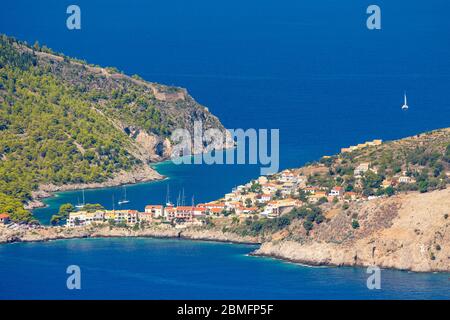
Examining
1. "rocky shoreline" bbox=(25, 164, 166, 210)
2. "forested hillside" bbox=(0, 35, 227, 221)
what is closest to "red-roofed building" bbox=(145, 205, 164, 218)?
"forested hillside" bbox=(0, 35, 227, 221)

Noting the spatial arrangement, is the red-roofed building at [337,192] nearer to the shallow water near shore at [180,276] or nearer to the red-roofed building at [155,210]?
the shallow water near shore at [180,276]

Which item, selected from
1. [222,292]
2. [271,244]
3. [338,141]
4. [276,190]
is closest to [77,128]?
[338,141]

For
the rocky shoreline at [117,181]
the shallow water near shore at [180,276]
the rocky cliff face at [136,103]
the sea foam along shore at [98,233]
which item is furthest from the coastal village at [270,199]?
the rocky cliff face at [136,103]

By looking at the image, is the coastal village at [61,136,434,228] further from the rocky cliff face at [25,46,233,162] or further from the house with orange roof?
the rocky cliff face at [25,46,233,162]

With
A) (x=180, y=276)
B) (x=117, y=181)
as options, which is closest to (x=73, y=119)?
(x=117, y=181)

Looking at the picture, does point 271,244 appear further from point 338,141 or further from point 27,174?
point 338,141

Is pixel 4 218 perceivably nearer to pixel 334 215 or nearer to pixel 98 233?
pixel 98 233
